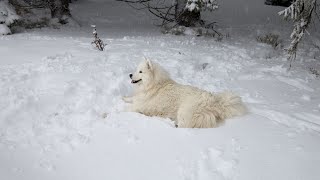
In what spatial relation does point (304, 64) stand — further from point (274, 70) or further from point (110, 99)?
point (110, 99)

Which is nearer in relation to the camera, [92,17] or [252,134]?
[252,134]

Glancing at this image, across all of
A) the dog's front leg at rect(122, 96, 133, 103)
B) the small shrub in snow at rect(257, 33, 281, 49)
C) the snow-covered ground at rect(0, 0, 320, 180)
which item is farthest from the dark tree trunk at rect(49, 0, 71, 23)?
the dog's front leg at rect(122, 96, 133, 103)

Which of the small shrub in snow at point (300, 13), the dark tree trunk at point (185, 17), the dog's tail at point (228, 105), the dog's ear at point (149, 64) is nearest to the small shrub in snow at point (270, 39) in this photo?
the dark tree trunk at point (185, 17)

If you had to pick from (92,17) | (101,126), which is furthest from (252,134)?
(92,17)

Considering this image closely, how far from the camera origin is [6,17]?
10.4 metres

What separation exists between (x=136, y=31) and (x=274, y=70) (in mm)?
5558

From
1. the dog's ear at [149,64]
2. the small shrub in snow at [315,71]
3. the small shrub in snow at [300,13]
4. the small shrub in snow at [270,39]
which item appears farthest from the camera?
the small shrub in snow at [270,39]

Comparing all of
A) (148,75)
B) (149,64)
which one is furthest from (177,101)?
(149,64)

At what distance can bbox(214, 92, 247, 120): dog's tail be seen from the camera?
18.2 ft

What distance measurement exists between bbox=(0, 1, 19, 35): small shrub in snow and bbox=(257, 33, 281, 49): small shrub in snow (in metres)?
7.61

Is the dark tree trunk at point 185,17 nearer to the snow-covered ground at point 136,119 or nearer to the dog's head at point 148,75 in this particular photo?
the snow-covered ground at point 136,119

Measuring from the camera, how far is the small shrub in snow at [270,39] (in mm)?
11331

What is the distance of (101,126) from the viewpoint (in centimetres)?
553

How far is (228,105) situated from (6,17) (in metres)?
7.67
